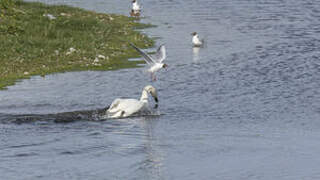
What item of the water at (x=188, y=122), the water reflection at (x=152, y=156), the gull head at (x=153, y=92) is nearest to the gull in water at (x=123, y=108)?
the water at (x=188, y=122)

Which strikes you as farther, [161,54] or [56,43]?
[56,43]

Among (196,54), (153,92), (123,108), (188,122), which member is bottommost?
(188,122)

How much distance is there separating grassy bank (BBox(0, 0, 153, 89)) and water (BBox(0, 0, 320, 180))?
106 cm

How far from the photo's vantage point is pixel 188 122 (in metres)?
18.7

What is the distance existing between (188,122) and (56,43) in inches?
470

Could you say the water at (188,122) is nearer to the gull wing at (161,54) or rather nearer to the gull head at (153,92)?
the gull head at (153,92)

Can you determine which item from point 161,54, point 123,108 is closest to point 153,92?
point 161,54

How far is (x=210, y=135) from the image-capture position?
17297 mm

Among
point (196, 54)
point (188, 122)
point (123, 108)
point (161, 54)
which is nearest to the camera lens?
point (188, 122)

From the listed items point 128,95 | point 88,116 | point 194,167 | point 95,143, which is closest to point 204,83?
point 128,95

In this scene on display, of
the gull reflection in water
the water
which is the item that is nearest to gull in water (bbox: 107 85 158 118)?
the water

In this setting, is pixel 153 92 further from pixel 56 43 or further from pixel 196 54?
pixel 196 54

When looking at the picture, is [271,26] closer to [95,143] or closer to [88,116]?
[88,116]

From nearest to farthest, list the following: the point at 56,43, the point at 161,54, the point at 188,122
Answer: the point at 188,122, the point at 161,54, the point at 56,43
